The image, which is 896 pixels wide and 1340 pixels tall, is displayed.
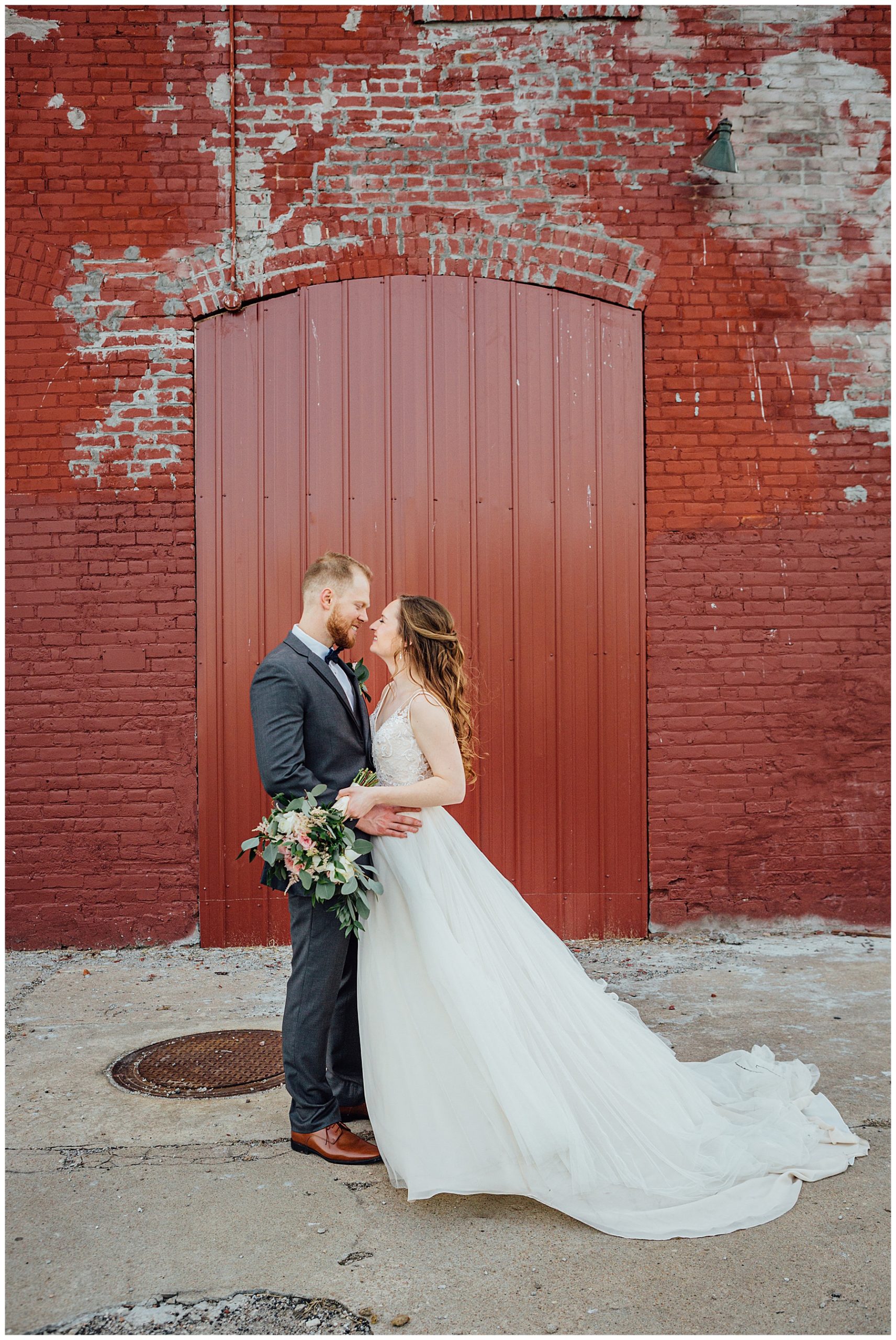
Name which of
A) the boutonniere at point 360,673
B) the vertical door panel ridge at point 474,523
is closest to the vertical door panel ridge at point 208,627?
the vertical door panel ridge at point 474,523

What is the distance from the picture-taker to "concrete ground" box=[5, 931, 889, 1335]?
2533mm

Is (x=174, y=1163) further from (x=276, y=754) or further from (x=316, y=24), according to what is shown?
(x=316, y=24)

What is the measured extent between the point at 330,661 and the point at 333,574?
31 cm

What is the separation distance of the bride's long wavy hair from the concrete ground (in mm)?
1449

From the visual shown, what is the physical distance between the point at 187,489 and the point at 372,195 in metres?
2.05

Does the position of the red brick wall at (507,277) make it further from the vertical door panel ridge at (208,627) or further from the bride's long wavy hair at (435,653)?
the bride's long wavy hair at (435,653)

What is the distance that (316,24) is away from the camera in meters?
5.88

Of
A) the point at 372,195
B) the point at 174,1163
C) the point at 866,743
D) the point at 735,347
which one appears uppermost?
the point at 372,195

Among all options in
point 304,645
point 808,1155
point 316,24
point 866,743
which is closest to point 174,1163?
point 304,645

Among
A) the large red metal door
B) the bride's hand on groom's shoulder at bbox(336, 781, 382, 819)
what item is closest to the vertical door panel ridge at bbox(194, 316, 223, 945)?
the large red metal door

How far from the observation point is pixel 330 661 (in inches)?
139

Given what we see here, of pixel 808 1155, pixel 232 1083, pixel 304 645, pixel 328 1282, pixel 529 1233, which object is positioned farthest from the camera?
pixel 232 1083

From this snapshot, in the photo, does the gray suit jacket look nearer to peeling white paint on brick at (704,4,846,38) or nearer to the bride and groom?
the bride and groom

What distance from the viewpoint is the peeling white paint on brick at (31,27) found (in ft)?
19.1
